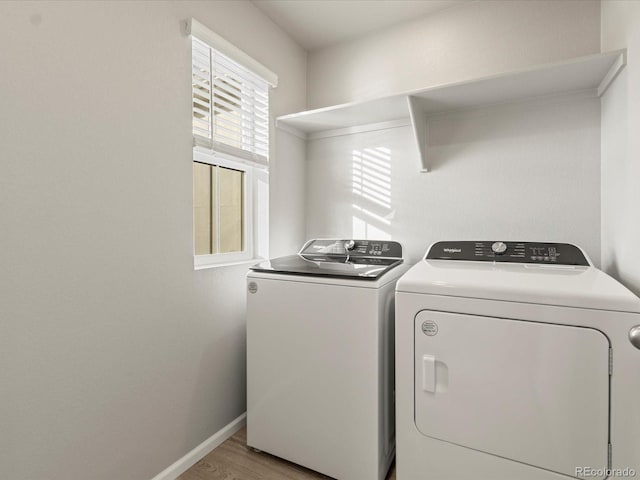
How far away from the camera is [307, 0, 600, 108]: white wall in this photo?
173cm

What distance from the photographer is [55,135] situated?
3.71ft

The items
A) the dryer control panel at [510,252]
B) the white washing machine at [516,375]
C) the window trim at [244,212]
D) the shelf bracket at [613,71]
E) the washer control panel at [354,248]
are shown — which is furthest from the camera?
the washer control panel at [354,248]

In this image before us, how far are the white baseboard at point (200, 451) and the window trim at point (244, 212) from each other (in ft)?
2.99

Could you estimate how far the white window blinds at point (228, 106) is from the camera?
5.54ft

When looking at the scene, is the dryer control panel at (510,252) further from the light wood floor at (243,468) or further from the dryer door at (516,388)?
the light wood floor at (243,468)

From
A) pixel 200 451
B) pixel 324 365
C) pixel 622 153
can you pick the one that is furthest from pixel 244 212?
pixel 622 153

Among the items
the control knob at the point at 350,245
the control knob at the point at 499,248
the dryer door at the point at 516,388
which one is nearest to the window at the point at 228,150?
the control knob at the point at 350,245

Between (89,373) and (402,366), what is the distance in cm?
120

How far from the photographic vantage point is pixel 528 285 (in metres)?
1.17

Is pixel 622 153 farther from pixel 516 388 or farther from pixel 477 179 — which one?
pixel 516 388

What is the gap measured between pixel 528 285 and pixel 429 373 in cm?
49

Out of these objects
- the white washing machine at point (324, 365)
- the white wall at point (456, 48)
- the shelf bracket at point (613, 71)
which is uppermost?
the white wall at point (456, 48)

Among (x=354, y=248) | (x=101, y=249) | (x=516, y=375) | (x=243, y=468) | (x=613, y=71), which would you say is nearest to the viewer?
(x=516, y=375)

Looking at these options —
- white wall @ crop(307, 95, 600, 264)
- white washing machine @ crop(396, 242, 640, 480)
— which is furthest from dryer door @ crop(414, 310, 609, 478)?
white wall @ crop(307, 95, 600, 264)
